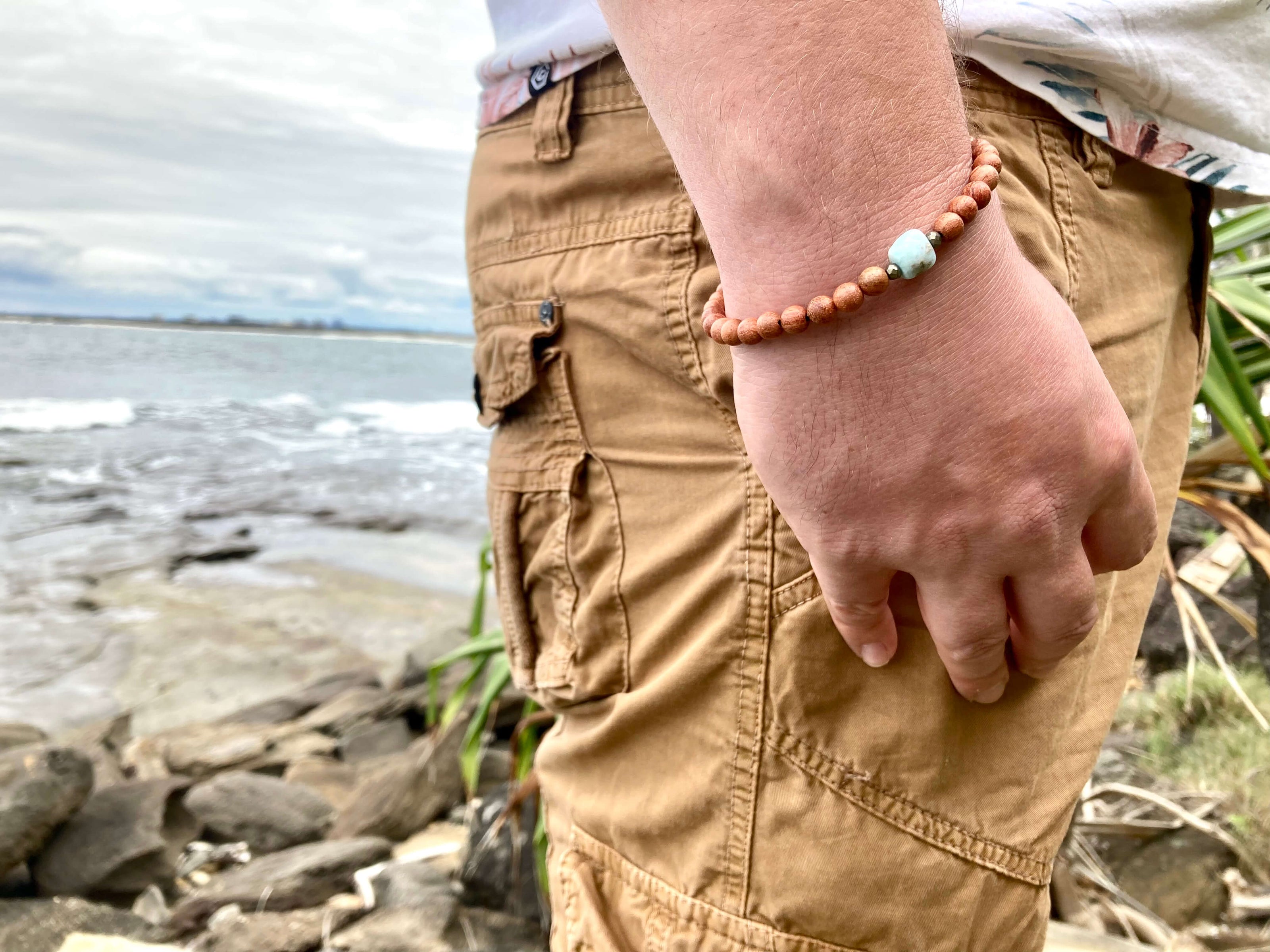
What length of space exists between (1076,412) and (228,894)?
8.45ft

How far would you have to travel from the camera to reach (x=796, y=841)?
0.73 metres

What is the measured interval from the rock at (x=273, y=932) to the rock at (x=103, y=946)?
0.24m

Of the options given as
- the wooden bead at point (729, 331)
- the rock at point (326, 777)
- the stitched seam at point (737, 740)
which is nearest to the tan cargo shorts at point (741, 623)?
the stitched seam at point (737, 740)

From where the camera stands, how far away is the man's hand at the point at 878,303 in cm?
53

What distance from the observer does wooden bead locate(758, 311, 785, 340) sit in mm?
555

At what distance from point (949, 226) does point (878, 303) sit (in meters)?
0.06

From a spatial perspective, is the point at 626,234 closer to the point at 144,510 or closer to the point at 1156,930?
the point at 1156,930

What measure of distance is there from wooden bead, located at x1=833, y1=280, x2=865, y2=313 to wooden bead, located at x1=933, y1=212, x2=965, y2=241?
6 centimetres

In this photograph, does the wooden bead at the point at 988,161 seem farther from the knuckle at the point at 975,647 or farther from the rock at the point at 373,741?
the rock at the point at 373,741

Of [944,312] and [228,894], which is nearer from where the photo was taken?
[944,312]

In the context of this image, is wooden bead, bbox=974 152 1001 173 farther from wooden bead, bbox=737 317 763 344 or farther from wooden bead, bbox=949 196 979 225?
wooden bead, bbox=737 317 763 344

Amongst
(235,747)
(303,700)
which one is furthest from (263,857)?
(303,700)

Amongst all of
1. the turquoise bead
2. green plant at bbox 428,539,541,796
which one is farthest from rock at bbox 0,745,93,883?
the turquoise bead

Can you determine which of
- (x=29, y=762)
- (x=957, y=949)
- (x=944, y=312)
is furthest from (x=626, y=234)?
(x=29, y=762)
